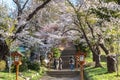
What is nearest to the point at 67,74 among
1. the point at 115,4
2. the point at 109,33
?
the point at 109,33

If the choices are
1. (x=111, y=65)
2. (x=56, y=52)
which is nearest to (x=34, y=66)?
(x=111, y=65)

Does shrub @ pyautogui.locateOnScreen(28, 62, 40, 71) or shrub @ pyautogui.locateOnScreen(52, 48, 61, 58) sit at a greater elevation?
shrub @ pyautogui.locateOnScreen(52, 48, 61, 58)

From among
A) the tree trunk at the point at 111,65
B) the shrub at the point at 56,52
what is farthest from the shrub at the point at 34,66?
the shrub at the point at 56,52

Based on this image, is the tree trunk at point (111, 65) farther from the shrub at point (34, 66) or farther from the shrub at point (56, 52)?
the shrub at point (56, 52)

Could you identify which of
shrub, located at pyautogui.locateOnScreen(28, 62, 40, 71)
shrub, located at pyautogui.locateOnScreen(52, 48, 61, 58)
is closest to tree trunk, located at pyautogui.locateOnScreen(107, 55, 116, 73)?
shrub, located at pyautogui.locateOnScreen(28, 62, 40, 71)

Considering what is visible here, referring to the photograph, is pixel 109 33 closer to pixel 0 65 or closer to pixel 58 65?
pixel 0 65

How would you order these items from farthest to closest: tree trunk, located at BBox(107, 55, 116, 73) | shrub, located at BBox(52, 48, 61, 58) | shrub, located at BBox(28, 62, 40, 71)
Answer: shrub, located at BBox(52, 48, 61, 58) < shrub, located at BBox(28, 62, 40, 71) < tree trunk, located at BBox(107, 55, 116, 73)

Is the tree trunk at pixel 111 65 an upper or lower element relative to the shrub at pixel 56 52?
lower

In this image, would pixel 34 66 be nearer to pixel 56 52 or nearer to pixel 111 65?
pixel 111 65

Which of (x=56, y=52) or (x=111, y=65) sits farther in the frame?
(x=56, y=52)

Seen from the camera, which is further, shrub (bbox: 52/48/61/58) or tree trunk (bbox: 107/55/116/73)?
shrub (bbox: 52/48/61/58)

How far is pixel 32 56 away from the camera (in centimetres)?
4019

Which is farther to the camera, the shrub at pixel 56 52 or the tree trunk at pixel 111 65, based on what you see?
the shrub at pixel 56 52

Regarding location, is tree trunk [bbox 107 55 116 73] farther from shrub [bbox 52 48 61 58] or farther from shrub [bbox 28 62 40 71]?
shrub [bbox 52 48 61 58]
